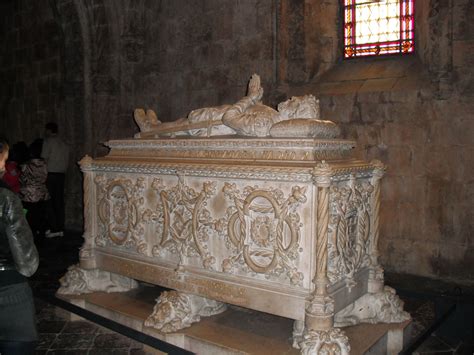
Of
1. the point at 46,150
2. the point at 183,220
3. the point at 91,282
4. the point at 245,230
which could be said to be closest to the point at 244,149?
the point at 245,230

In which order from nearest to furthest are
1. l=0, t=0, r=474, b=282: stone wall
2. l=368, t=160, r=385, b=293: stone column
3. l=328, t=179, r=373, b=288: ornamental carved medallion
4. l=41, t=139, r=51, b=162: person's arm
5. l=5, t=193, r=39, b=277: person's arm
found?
1. l=5, t=193, r=39, b=277: person's arm
2. l=328, t=179, r=373, b=288: ornamental carved medallion
3. l=368, t=160, r=385, b=293: stone column
4. l=0, t=0, r=474, b=282: stone wall
5. l=41, t=139, r=51, b=162: person's arm

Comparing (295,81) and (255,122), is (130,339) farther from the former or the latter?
(295,81)

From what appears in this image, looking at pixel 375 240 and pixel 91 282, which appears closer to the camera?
pixel 375 240

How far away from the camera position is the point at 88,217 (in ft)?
13.6

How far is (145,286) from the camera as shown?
4312mm

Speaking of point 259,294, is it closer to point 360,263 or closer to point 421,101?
point 360,263

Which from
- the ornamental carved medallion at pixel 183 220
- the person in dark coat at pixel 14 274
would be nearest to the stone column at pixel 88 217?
the ornamental carved medallion at pixel 183 220

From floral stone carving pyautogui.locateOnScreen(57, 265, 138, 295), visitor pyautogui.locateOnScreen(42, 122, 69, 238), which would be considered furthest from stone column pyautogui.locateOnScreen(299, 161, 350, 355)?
visitor pyautogui.locateOnScreen(42, 122, 69, 238)

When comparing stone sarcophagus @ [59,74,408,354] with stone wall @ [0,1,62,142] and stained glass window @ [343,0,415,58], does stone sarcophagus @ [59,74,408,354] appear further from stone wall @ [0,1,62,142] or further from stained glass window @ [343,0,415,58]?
stone wall @ [0,1,62,142]

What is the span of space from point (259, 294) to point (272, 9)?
4.21 meters

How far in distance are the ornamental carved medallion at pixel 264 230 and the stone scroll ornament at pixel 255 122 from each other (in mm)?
439

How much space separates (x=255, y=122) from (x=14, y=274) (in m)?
1.82

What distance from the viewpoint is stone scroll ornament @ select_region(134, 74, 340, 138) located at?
3134 mm

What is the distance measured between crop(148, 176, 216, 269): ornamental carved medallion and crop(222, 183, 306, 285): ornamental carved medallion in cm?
19
